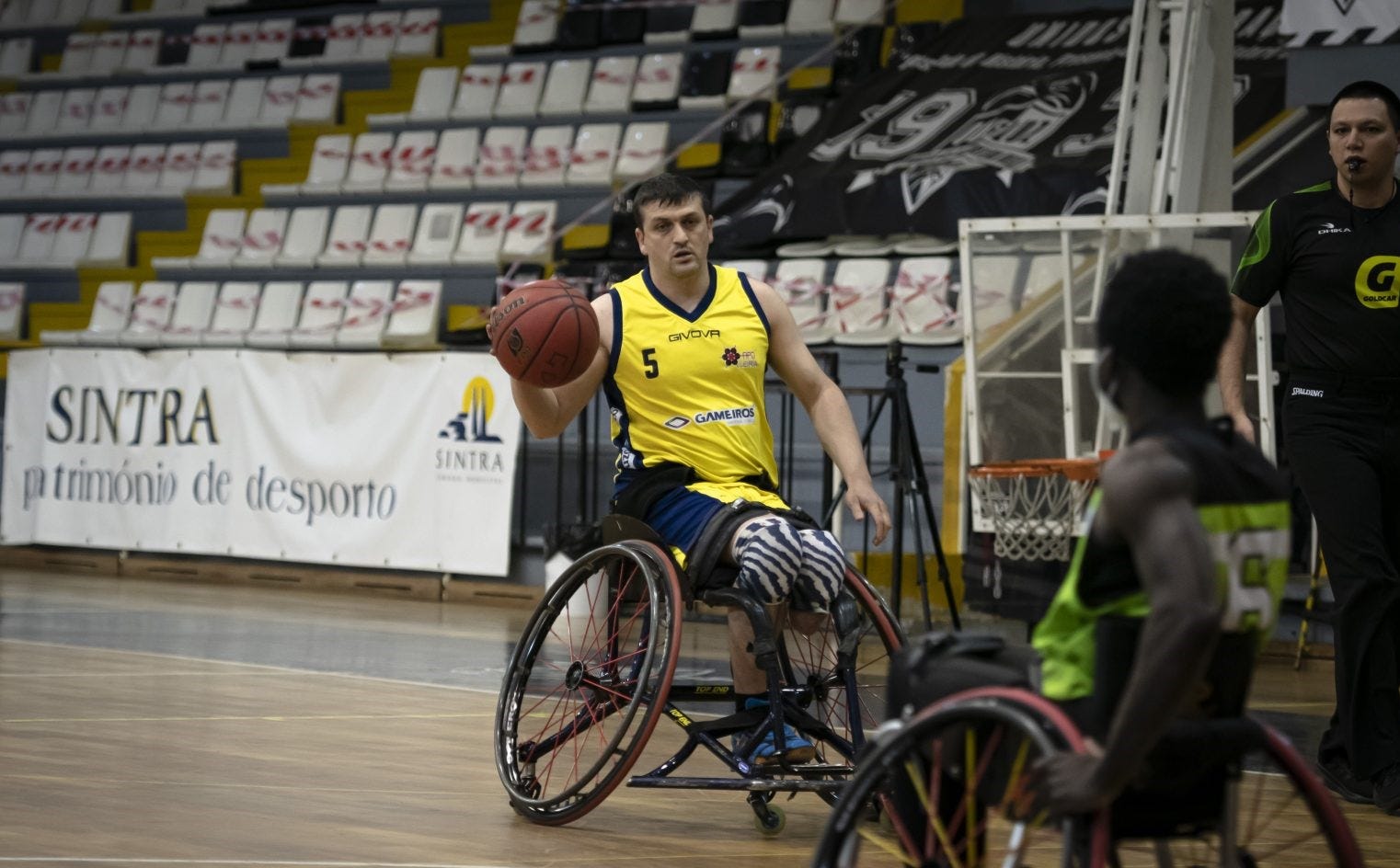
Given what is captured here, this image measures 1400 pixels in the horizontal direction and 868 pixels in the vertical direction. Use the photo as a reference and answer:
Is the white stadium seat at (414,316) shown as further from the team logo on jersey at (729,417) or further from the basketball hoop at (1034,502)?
the team logo on jersey at (729,417)

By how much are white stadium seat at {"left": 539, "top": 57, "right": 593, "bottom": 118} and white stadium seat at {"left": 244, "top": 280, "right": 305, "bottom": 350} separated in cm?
220

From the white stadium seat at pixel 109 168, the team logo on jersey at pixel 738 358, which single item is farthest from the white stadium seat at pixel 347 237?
the team logo on jersey at pixel 738 358

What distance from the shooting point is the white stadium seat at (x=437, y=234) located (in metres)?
12.8

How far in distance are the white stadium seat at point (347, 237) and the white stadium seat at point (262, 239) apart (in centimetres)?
42

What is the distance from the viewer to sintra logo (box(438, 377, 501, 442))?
32.9 ft

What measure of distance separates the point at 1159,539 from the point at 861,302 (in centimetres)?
845

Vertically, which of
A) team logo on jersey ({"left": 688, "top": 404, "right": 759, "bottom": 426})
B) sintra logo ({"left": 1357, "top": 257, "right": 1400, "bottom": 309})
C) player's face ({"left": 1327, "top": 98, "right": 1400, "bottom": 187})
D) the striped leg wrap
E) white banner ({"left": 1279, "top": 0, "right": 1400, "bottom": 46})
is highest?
white banner ({"left": 1279, "top": 0, "right": 1400, "bottom": 46})

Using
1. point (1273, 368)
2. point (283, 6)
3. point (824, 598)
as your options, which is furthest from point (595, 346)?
point (283, 6)

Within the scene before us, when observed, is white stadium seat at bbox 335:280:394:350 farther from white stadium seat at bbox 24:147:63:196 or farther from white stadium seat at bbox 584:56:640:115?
white stadium seat at bbox 24:147:63:196

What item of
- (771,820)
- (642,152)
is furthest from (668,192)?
(642,152)

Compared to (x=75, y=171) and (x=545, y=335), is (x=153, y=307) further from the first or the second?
(x=545, y=335)

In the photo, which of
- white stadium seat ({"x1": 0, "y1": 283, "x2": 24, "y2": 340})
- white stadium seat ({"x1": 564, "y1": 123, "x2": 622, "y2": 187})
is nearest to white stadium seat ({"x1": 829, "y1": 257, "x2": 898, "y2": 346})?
white stadium seat ({"x1": 564, "y1": 123, "x2": 622, "y2": 187})

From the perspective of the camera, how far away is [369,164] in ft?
45.1

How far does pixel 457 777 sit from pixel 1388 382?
8.45 ft
